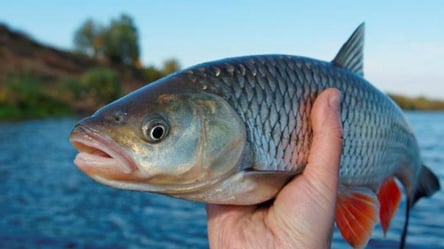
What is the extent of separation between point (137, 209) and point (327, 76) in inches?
419

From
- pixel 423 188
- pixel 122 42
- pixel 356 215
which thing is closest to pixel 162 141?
pixel 356 215

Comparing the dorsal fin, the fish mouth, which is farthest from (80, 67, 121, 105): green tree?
the fish mouth

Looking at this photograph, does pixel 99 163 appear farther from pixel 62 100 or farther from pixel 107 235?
pixel 62 100

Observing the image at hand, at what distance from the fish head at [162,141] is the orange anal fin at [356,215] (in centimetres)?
75

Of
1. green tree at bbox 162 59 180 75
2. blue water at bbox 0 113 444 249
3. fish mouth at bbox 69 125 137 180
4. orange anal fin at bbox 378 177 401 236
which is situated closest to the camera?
fish mouth at bbox 69 125 137 180

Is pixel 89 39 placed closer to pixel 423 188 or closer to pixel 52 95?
pixel 52 95

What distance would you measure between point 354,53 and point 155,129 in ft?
4.92

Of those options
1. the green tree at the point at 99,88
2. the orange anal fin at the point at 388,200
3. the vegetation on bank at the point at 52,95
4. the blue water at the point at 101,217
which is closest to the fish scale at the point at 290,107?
the orange anal fin at the point at 388,200

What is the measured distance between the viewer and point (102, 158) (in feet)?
8.27

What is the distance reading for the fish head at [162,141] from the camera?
253 cm

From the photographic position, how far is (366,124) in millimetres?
3229

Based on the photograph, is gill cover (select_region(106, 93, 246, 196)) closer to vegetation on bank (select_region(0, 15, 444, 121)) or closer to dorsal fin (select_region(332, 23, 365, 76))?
dorsal fin (select_region(332, 23, 365, 76))

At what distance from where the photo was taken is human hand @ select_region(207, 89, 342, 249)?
109 inches

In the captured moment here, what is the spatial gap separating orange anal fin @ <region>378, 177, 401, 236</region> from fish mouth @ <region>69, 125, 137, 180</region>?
1.90 meters
